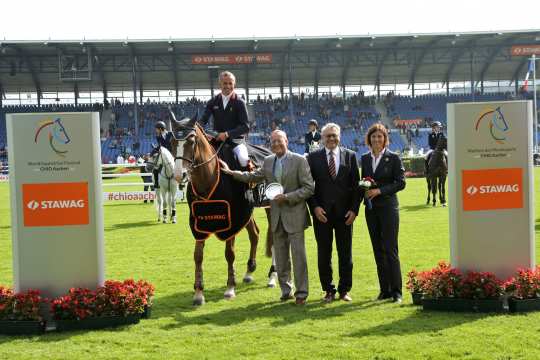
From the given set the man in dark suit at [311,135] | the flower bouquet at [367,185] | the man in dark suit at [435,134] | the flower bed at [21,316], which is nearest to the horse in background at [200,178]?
the flower bouquet at [367,185]

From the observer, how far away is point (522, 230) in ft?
22.0

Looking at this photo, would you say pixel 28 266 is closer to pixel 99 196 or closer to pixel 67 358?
pixel 99 196

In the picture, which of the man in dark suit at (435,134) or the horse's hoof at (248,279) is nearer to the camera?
the horse's hoof at (248,279)

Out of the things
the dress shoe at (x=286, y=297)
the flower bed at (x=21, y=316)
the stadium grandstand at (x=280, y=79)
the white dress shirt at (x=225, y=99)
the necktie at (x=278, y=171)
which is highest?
the stadium grandstand at (x=280, y=79)

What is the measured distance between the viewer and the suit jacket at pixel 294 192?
7.09 meters

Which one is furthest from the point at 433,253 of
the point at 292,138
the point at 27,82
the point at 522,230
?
the point at 27,82

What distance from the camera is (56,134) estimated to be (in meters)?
6.32

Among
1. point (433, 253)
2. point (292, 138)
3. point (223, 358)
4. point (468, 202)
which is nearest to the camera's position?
point (223, 358)

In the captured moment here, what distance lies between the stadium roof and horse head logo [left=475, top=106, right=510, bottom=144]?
3912cm

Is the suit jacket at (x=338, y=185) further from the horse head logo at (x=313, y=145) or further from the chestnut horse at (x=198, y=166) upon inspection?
the horse head logo at (x=313, y=145)

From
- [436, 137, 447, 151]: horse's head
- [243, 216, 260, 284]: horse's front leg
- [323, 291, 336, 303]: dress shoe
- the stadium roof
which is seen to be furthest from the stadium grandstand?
[323, 291, 336, 303]: dress shoe

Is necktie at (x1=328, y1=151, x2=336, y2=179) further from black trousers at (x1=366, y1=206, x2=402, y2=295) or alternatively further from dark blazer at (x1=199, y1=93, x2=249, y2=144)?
dark blazer at (x1=199, y1=93, x2=249, y2=144)

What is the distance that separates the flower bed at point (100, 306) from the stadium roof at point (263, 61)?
39085mm

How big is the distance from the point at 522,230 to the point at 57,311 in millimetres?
5005
